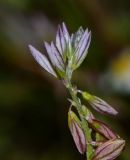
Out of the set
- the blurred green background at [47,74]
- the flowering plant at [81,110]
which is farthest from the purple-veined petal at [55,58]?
the blurred green background at [47,74]

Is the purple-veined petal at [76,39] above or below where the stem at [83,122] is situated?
above

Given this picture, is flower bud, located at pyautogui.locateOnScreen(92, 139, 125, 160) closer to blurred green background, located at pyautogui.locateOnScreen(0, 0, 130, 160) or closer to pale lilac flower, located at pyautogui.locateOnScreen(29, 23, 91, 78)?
pale lilac flower, located at pyautogui.locateOnScreen(29, 23, 91, 78)

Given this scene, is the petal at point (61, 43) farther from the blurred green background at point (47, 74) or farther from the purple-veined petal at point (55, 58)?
the blurred green background at point (47, 74)

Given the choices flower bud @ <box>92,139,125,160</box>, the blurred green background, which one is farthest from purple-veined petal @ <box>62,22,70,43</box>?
Result: the blurred green background

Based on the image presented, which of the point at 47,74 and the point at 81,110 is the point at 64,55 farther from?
the point at 47,74

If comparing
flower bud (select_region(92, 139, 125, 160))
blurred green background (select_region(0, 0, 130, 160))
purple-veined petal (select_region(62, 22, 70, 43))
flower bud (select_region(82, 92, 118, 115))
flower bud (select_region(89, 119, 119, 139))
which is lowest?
flower bud (select_region(92, 139, 125, 160))

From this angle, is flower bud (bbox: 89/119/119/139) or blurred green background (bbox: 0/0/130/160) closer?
flower bud (bbox: 89/119/119/139)

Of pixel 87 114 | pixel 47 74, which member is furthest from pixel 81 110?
pixel 47 74
